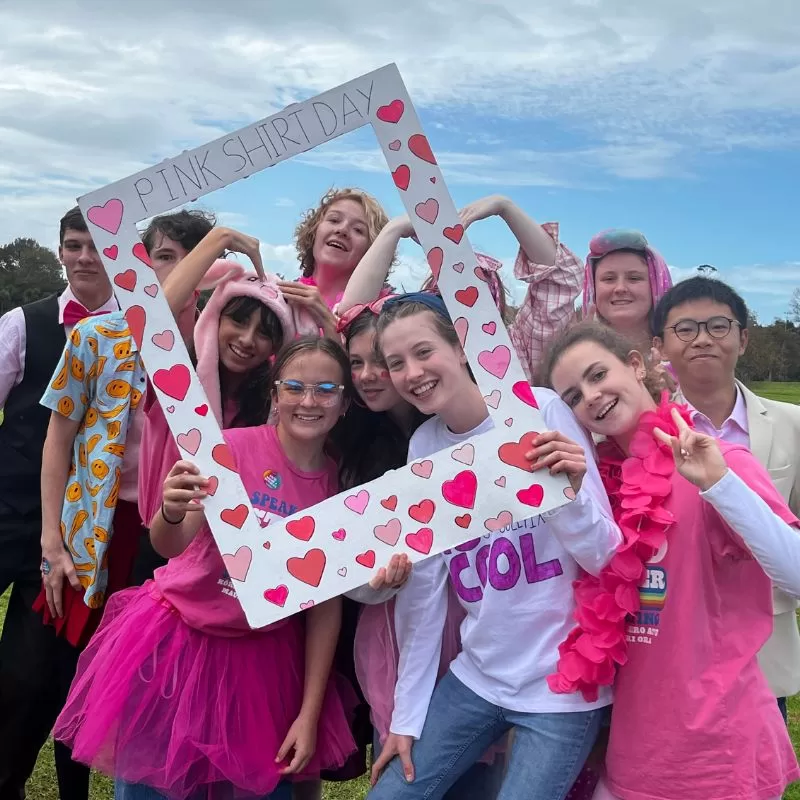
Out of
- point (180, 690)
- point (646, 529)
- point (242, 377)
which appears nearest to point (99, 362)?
point (242, 377)

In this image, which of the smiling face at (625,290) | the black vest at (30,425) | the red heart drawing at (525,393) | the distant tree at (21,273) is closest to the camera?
the red heart drawing at (525,393)

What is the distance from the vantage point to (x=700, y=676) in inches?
77.5

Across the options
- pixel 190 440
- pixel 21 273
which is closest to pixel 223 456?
pixel 190 440

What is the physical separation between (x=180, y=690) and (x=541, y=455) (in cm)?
122

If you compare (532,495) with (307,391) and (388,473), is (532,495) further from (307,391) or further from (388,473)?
(307,391)

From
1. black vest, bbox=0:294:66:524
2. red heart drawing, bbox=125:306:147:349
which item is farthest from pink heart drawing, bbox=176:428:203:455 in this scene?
black vest, bbox=0:294:66:524

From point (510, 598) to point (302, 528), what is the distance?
0.59 meters

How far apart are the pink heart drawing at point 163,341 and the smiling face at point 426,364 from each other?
1.88 ft

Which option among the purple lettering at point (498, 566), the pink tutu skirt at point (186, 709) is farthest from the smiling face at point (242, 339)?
the purple lettering at point (498, 566)

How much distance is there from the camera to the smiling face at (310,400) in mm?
2287

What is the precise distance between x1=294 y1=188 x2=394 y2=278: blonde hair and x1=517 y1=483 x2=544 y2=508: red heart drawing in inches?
55.1

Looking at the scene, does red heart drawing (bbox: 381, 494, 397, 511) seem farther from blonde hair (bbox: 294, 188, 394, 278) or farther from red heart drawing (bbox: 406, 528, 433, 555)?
blonde hair (bbox: 294, 188, 394, 278)

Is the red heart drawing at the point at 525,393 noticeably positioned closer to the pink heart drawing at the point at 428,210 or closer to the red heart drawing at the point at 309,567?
the pink heart drawing at the point at 428,210

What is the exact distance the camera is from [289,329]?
258 cm
